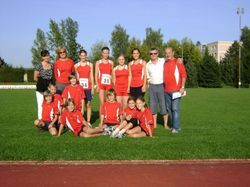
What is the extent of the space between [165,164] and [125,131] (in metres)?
2.52

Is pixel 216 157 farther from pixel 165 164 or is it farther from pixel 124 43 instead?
pixel 124 43

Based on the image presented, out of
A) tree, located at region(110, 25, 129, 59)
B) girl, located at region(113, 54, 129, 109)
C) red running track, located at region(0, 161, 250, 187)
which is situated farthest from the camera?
tree, located at region(110, 25, 129, 59)

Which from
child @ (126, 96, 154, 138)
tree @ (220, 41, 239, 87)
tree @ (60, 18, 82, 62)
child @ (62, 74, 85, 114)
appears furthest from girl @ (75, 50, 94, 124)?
tree @ (220, 41, 239, 87)

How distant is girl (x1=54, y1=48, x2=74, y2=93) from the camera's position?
34.3 feet

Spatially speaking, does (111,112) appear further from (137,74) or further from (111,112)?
(137,74)

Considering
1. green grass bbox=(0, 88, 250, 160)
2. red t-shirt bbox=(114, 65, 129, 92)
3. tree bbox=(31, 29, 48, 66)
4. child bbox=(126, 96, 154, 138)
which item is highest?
tree bbox=(31, 29, 48, 66)

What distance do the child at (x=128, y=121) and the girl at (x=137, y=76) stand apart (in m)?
0.94

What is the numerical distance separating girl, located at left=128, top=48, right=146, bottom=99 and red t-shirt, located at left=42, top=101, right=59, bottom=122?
213 cm

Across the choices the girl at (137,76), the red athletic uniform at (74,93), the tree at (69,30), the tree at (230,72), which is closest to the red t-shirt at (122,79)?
the girl at (137,76)

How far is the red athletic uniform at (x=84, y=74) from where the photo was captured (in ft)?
35.2

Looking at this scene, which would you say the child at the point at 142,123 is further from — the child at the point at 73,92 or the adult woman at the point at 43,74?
the adult woman at the point at 43,74

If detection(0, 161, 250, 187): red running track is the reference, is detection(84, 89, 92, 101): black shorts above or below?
above

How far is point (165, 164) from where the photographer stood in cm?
650

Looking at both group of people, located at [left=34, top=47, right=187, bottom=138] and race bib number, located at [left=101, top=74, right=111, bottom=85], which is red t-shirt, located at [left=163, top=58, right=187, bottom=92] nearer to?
group of people, located at [left=34, top=47, right=187, bottom=138]
